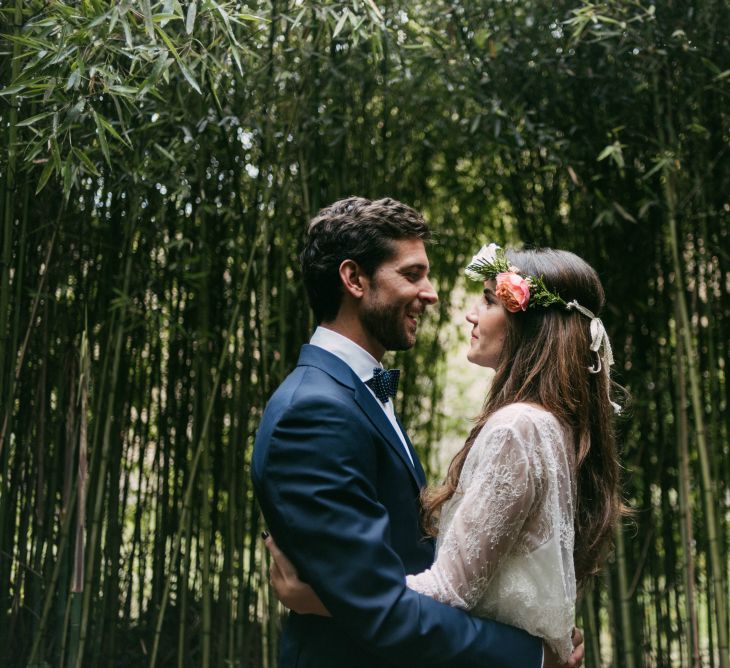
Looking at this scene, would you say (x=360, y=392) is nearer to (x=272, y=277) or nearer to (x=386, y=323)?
(x=386, y=323)

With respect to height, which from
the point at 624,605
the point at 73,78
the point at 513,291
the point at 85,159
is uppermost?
the point at 73,78

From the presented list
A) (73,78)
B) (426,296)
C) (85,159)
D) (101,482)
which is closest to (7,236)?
(85,159)

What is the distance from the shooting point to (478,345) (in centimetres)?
174

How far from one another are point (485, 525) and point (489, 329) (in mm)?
419

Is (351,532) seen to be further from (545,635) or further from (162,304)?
(162,304)

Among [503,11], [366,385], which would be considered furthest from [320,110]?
[366,385]

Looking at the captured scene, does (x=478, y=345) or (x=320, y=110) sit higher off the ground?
(x=320, y=110)

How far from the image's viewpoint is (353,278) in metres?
1.69

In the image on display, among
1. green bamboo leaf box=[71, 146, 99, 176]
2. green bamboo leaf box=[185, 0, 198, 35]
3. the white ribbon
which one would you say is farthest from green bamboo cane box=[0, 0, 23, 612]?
the white ribbon

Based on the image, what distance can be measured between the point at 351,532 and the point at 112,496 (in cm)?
210

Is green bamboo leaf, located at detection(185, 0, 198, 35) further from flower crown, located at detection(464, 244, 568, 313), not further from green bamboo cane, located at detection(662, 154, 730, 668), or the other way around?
→ green bamboo cane, located at detection(662, 154, 730, 668)

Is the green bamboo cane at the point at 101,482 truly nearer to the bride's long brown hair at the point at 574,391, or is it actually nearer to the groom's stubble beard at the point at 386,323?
the groom's stubble beard at the point at 386,323

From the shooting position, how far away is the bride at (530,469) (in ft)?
4.80

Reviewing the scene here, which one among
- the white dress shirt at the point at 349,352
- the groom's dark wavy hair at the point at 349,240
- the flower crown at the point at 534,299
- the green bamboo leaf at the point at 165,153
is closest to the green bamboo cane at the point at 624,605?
the flower crown at the point at 534,299
